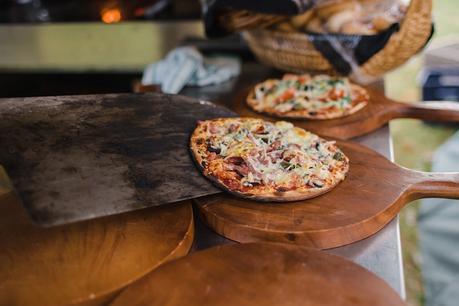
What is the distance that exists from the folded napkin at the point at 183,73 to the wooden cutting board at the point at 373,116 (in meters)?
0.37

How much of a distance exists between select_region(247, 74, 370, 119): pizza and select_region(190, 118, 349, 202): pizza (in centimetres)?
24

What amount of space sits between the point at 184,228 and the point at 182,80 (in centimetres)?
120

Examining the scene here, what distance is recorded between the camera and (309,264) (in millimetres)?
1256

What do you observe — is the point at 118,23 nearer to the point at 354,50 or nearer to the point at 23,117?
the point at 354,50

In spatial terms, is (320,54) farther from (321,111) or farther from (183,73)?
(183,73)

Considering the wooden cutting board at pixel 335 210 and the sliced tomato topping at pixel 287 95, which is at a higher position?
the sliced tomato topping at pixel 287 95

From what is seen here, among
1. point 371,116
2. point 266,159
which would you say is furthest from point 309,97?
point 266,159

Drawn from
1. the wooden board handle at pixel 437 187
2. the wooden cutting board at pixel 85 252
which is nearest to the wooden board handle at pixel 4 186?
the wooden cutting board at pixel 85 252

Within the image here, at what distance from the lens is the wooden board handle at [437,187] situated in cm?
156

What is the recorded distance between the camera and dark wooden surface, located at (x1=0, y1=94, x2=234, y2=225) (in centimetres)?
127

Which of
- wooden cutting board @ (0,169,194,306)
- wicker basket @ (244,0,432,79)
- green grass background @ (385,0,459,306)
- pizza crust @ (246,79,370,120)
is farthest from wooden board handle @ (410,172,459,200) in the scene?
green grass background @ (385,0,459,306)

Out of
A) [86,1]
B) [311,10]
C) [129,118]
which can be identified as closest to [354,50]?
[311,10]

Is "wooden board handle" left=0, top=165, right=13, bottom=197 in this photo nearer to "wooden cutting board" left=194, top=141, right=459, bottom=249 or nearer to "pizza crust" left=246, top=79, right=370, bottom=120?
"wooden cutting board" left=194, top=141, right=459, bottom=249

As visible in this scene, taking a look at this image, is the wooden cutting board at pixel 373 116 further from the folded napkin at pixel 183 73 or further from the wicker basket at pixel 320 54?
the folded napkin at pixel 183 73
